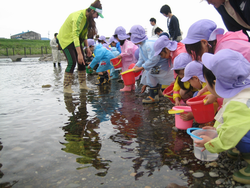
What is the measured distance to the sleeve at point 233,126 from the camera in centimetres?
131

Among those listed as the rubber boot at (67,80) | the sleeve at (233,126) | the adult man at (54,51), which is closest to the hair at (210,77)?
the sleeve at (233,126)

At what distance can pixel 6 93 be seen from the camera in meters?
4.82

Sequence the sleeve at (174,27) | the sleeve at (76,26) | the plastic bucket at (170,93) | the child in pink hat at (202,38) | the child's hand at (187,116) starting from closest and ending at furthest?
the child's hand at (187,116) → the child in pink hat at (202,38) → the plastic bucket at (170,93) → the sleeve at (76,26) → the sleeve at (174,27)

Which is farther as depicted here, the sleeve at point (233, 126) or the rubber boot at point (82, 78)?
the rubber boot at point (82, 78)

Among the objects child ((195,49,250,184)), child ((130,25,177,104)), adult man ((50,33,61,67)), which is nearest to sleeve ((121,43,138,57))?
child ((130,25,177,104))

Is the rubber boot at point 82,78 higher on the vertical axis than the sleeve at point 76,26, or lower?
lower

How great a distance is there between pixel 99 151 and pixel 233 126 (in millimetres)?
1176

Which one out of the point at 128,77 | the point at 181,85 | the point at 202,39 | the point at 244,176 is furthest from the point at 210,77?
the point at 128,77

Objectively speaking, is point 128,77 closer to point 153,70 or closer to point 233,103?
point 153,70

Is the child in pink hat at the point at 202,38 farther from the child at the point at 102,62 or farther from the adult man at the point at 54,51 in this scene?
the adult man at the point at 54,51

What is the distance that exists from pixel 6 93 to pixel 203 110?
438 cm

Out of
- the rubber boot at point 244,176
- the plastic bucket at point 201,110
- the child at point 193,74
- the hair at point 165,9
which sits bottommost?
the rubber boot at point 244,176

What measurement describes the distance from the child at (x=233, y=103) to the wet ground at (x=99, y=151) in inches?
10.4

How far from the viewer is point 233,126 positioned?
4.36ft
